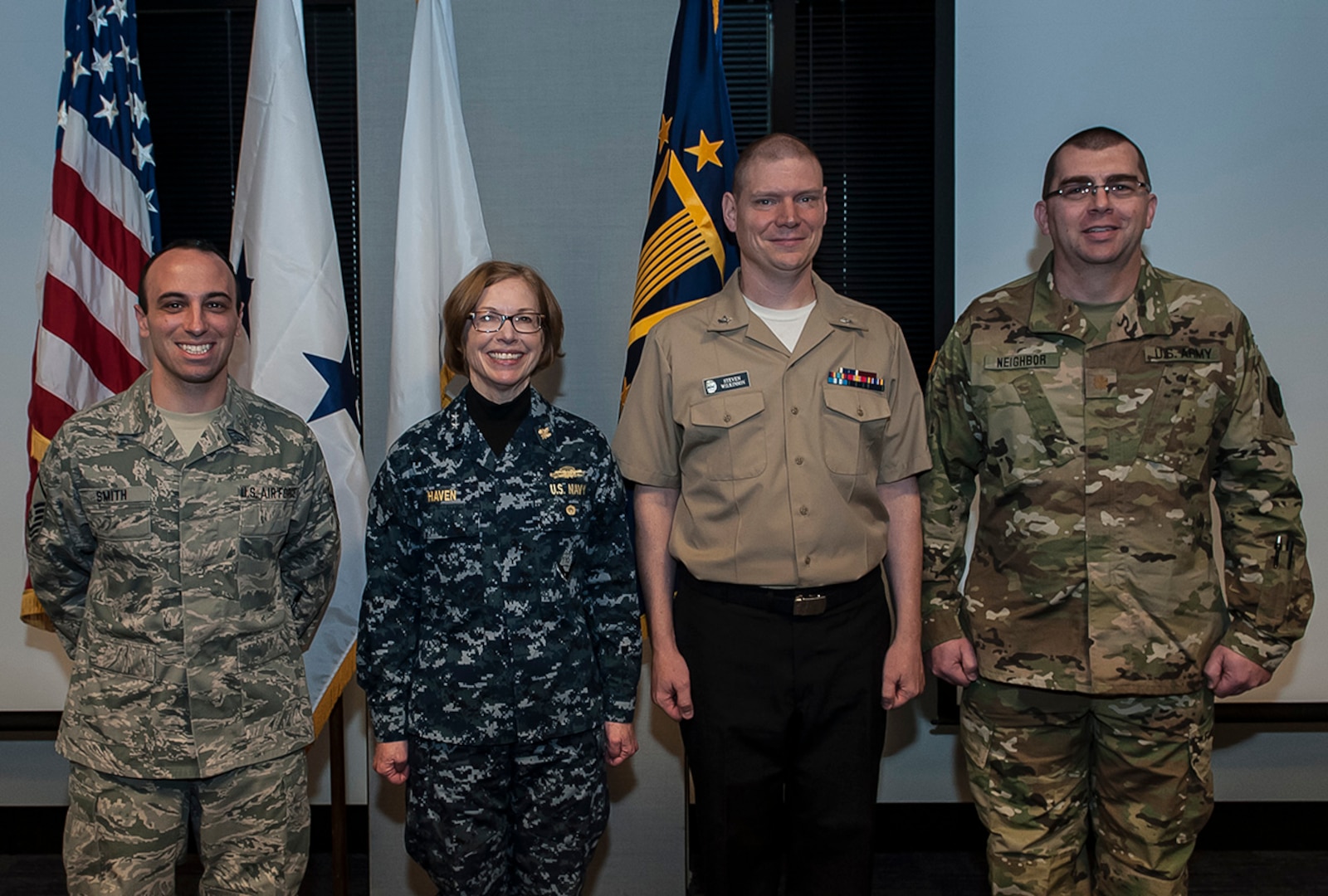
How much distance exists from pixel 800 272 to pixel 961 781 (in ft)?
6.26

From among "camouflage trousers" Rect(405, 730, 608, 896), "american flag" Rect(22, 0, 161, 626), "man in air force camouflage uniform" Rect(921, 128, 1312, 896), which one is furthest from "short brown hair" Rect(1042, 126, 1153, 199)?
"american flag" Rect(22, 0, 161, 626)

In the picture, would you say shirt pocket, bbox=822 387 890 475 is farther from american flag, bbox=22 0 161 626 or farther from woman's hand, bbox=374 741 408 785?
american flag, bbox=22 0 161 626

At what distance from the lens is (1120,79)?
2768 mm

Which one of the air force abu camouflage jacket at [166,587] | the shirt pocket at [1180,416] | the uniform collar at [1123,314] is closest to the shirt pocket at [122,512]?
the air force abu camouflage jacket at [166,587]

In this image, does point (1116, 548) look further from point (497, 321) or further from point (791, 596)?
point (497, 321)

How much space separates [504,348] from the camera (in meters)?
1.80

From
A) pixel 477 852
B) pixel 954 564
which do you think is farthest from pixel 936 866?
pixel 477 852

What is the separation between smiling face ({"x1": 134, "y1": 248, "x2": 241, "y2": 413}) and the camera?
1767 mm

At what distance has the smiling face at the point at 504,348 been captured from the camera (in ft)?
5.91

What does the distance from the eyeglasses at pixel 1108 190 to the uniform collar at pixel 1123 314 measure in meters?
0.15

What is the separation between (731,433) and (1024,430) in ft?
1.94

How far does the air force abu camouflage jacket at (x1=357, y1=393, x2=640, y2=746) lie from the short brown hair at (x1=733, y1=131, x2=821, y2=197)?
67 centimetres

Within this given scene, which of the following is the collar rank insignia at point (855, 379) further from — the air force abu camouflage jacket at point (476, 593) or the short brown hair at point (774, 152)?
the air force abu camouflage jacket at point (476, 593)

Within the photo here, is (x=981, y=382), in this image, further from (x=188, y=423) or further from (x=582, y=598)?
(x=188, y=423)
